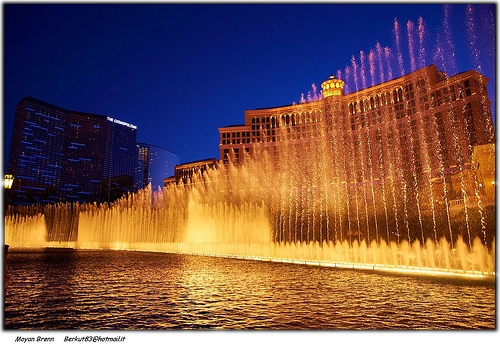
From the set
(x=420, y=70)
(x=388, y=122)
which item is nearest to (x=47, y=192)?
(x=388, y=122)

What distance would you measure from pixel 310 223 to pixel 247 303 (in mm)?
31895

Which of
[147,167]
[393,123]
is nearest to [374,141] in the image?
[393,123]

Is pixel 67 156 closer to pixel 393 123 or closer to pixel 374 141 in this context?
pixel 374 141

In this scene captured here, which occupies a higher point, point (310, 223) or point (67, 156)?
point (67, 156)

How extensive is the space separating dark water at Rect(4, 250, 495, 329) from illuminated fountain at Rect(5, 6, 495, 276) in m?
5.09

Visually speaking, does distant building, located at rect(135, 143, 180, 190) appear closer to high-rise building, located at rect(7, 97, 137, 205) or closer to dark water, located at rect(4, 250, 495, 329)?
high-rise building, located at rect(7, 97, 137, 205)

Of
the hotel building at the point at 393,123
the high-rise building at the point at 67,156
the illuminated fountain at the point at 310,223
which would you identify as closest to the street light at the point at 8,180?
the illuminated fountain at the point at 310,223

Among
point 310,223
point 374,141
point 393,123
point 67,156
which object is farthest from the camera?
point 67,156

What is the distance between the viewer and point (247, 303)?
21.3 feet

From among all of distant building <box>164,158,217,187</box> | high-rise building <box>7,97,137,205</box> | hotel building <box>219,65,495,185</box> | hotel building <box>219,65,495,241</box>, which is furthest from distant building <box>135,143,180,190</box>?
hotel building <box>219,65,495,241</box>

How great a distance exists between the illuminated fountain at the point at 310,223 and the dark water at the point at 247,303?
5093 millimetres

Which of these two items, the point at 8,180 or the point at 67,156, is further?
the point at 67,156

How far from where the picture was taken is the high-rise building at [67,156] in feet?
319

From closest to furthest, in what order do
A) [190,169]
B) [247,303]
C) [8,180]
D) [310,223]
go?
1. [247,303]
2. [8,180]
3. [310,223]
4. [190,169]
